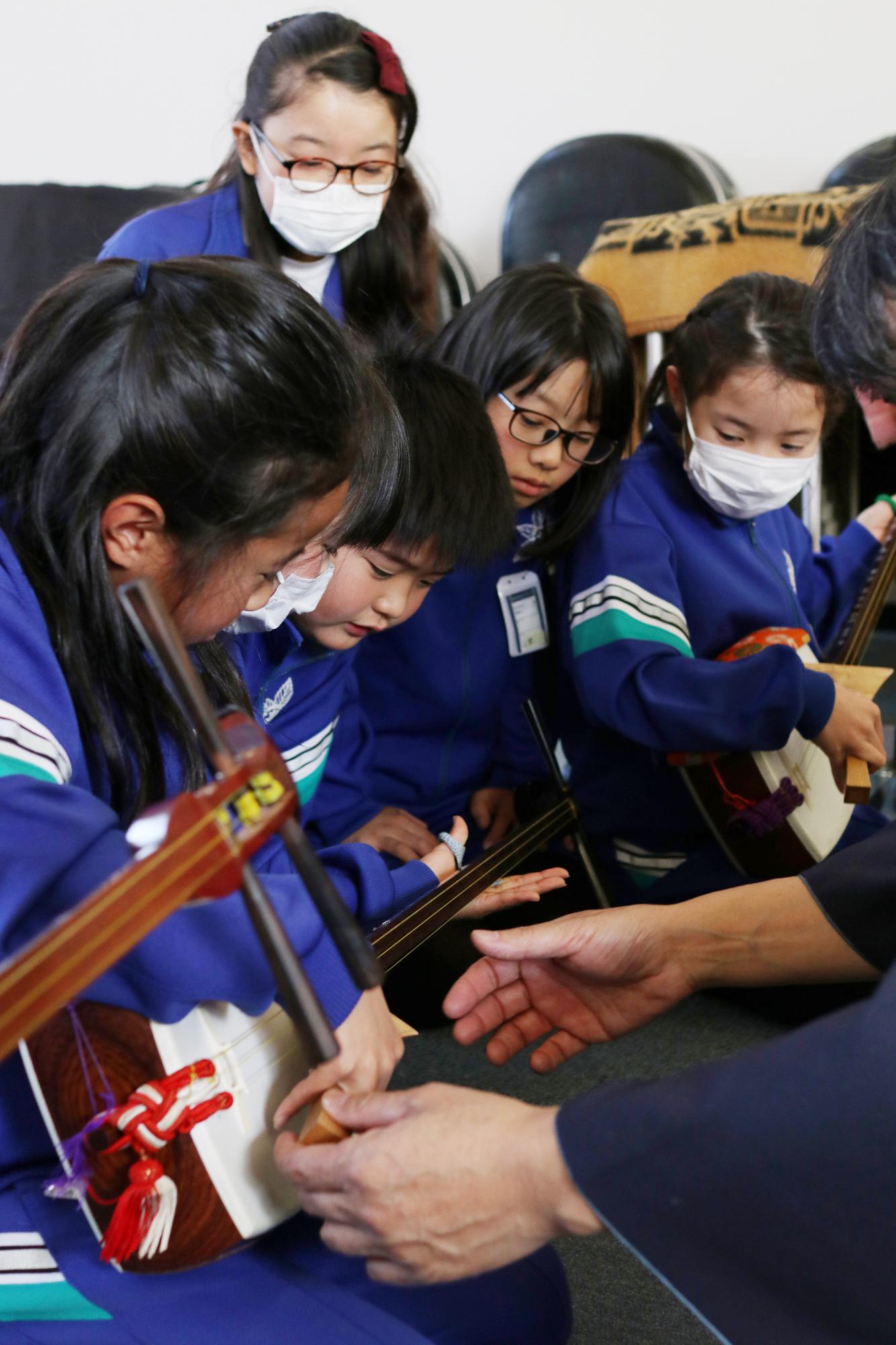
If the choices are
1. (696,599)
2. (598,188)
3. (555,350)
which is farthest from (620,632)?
(598,188)

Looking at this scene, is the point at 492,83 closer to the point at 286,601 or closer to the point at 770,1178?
the point at 286,601

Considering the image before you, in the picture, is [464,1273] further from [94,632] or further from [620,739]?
[620,739]

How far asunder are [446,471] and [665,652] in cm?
39

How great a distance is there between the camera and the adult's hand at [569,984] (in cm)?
102

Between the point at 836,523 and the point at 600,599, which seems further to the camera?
the point at 836,523

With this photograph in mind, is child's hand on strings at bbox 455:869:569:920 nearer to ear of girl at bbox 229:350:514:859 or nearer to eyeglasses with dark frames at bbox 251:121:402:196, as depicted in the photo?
ear of girl at bbox 229:350:514:859

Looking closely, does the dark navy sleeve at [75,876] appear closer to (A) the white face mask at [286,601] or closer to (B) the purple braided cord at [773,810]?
(A) the white face mask at [286,601]

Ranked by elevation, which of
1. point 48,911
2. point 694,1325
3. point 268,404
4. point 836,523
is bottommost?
point 694,1325

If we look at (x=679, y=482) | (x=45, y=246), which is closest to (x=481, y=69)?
(x=45, y=246)

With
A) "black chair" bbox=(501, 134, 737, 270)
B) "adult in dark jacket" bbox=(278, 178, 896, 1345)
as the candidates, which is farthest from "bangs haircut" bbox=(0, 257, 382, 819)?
"black chair" bbox=(501, 134, 737, 270)

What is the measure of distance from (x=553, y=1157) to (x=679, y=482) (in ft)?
3.98

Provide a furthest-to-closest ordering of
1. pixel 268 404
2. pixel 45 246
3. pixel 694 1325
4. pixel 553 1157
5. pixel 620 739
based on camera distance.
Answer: pixel 45 246
pixel 620 739
pixel 694 1325
pixel 268 404
pixel 553 1157

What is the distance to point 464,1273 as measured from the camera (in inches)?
27.8

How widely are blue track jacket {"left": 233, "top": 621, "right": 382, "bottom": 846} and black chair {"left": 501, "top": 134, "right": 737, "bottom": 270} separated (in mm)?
1610
